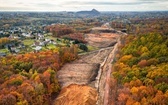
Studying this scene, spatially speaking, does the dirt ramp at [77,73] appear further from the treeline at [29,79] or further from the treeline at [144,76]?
the treeline at [144,76]

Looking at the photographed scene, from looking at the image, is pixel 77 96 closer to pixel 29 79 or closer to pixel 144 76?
pixel 29 79

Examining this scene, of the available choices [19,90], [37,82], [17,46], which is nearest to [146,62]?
[37,82]

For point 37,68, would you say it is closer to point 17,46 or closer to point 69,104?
point 69,104

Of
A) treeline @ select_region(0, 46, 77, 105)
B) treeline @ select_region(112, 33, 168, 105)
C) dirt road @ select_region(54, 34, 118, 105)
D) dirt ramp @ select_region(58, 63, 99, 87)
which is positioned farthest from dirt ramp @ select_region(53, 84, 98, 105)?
treeline @ select_region(112, 33, 168, 105)

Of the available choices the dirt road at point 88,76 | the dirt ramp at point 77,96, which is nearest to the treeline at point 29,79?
the dirt ramp at point 77,96

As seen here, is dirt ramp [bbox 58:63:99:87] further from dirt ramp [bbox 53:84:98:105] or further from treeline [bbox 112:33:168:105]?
treeline [bbox 112:33:168:105]
